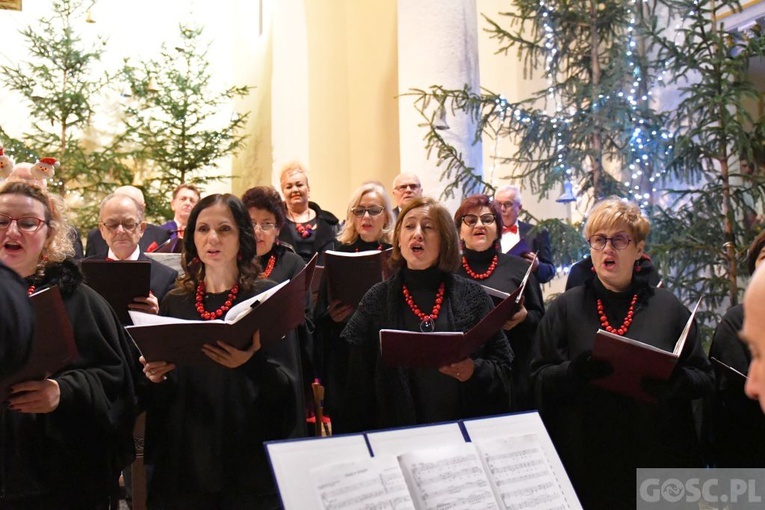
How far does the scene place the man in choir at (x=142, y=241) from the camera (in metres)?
4.65

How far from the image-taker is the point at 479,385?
324 cm

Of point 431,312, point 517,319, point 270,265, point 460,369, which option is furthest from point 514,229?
point 460,369

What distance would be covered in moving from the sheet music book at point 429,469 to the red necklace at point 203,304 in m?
1.40

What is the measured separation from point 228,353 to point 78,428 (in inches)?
21.7

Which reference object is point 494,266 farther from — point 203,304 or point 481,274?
point 203,304

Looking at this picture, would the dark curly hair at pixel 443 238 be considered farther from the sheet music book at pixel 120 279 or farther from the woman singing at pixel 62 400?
the woman singing at pixel 62 400

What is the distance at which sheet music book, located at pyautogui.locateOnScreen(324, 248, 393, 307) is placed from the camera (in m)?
3.93

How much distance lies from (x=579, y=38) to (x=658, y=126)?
0.92 meters

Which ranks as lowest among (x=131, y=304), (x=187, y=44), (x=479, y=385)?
(x=479, y=385)

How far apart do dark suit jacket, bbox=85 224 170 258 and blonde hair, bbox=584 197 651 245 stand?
266 centimetres

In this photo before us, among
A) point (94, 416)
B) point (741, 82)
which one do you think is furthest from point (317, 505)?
point (741, 82)

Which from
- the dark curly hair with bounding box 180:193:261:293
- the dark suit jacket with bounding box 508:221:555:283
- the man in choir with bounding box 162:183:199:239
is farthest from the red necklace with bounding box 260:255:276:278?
the man in choir with bounding box 162:183:199:239

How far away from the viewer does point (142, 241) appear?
227 inches

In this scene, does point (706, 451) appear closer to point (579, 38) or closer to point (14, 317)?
point (14, 317)
